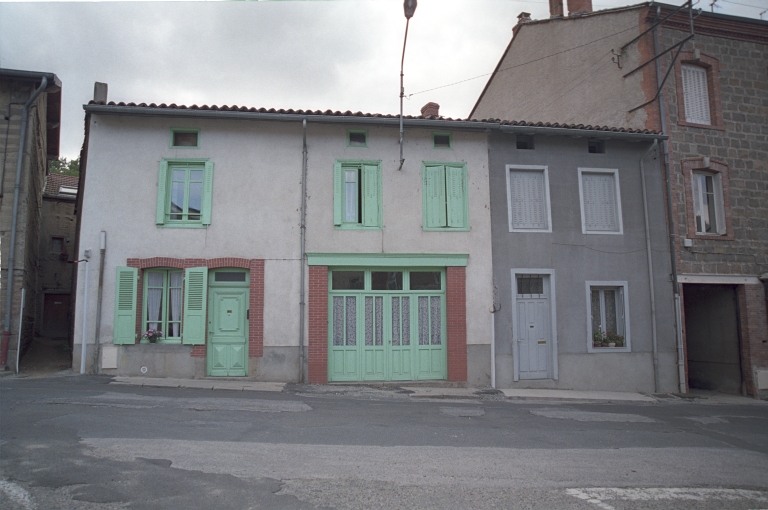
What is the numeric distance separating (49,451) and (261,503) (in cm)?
287

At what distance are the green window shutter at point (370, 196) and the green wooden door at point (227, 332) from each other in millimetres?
3283

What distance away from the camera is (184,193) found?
12.6m

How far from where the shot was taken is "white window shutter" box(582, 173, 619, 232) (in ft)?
45.6

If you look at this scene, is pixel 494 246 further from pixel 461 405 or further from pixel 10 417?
pixel 10 417

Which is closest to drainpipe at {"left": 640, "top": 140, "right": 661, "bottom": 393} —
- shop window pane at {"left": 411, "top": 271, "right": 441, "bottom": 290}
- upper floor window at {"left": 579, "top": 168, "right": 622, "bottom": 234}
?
upper floor window at {"left": 579, "top": 168, "right": 622, "bottom": 234}

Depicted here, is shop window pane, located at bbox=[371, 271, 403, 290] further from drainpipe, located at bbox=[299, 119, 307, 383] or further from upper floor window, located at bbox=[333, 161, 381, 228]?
drainpipe, located at bbox=[299, 119, 307, 383]

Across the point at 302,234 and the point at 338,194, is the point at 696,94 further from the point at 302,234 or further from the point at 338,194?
the point at 302,234

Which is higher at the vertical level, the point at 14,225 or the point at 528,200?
the point at 528,200

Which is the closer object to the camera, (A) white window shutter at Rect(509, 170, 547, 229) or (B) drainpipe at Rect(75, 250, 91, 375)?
(B) drainpipe at Rect(75, 250, 91, 375)

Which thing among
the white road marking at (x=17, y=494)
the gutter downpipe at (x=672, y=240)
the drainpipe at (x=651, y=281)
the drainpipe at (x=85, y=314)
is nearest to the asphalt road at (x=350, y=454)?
the white road marking at (x=17, y=494)

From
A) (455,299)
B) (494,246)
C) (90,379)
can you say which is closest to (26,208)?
(90,379)

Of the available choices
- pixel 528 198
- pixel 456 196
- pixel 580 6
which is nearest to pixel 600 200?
pixel 528 198

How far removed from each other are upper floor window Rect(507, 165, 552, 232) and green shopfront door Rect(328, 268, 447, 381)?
8.72 feet

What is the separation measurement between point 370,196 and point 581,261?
543 cm
